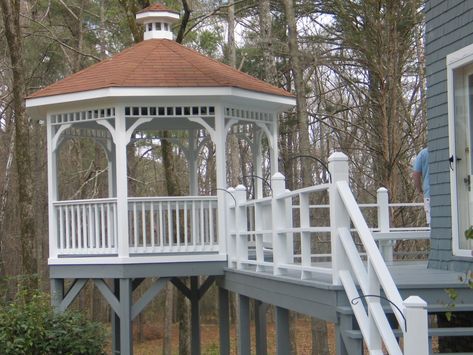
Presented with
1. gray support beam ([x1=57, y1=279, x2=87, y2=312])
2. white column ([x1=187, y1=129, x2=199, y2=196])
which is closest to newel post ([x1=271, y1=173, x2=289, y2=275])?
gray support beam ([x1=57, y1=279, x2=87, y2=312])

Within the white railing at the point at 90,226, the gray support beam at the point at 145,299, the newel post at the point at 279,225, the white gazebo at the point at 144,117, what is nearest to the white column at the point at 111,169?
the white gazebo at the point at 144,117

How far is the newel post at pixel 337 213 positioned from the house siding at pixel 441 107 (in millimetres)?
2264

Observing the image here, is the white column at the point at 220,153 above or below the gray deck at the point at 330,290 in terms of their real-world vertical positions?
above

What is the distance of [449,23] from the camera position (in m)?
8.61

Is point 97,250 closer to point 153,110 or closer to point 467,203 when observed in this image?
point 153,110

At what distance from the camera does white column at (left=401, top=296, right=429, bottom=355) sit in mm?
4570

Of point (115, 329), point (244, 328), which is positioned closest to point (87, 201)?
point (244, 328)

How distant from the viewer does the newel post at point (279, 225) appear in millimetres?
8312

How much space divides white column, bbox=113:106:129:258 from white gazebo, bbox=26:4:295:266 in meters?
0.01

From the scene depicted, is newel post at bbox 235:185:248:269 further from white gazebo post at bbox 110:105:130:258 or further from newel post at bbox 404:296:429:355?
newel post at bbox 404:296:429:355

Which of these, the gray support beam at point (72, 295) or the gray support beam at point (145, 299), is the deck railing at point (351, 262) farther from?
the gray support beam at point (72, 295)

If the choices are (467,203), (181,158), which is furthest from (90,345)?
(181,158)

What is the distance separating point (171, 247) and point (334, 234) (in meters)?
5.64

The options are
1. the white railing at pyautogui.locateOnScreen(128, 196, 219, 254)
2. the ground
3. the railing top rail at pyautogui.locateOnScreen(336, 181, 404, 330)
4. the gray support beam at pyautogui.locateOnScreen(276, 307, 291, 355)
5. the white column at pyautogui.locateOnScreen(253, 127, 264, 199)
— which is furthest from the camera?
the ground
